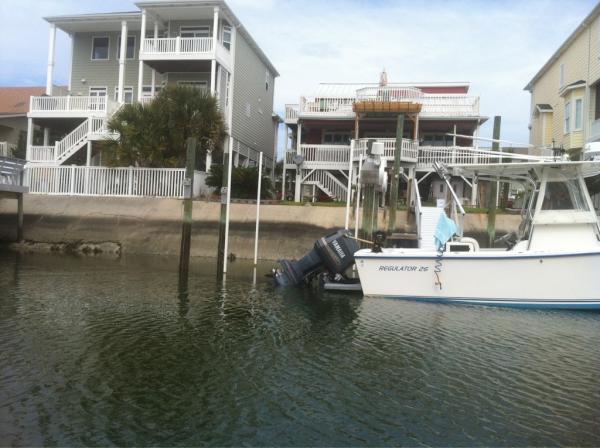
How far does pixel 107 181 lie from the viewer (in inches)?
949

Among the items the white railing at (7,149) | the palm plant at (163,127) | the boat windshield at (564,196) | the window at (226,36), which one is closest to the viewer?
the boat windshield at (564,196)

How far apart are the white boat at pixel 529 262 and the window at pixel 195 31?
20390 millimetres

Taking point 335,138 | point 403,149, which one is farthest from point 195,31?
point 403,149

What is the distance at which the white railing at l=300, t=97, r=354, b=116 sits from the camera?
29.2 m

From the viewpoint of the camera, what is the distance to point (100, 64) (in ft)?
103

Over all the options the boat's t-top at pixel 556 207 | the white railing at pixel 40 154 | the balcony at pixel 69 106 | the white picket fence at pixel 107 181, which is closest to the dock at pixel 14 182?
the white picket fence at pixel 107 181

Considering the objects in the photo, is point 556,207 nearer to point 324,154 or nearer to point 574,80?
point 324,154

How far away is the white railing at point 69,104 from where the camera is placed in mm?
28000

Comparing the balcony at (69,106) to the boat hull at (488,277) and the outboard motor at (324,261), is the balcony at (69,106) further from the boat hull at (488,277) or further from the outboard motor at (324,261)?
the boat hull at (488,277)

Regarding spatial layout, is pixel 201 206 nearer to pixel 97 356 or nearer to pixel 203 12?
pixel 203 12

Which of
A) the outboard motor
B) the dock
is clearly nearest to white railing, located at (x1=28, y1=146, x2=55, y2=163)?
the dock

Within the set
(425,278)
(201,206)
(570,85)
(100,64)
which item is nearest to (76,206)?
(201,206)

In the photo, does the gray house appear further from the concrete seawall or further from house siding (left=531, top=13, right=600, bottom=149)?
house siding (left=531, top=13, right=600, bottom=149)

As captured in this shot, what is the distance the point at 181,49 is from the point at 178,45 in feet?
1.15
